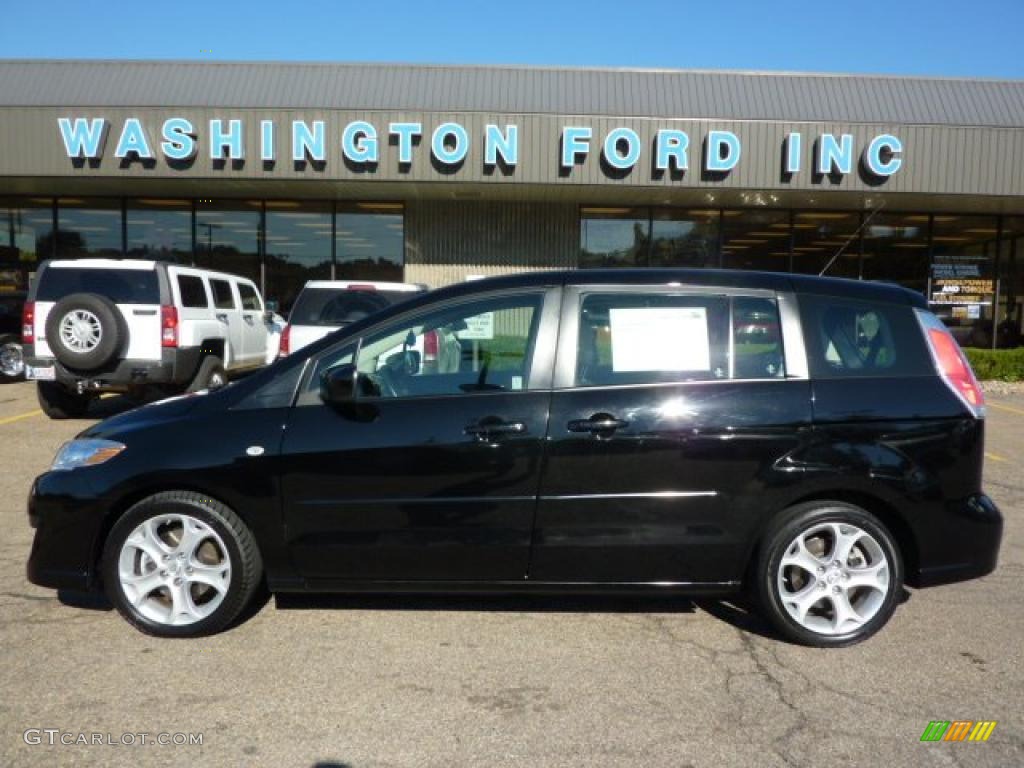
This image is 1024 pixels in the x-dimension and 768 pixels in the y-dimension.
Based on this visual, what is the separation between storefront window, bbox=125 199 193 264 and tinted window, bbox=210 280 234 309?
735 cm

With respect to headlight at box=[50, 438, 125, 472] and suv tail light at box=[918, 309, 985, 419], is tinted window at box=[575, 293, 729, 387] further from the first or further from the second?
headlight at box=[50, 438, 125, 472]

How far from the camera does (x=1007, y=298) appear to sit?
18344 mm

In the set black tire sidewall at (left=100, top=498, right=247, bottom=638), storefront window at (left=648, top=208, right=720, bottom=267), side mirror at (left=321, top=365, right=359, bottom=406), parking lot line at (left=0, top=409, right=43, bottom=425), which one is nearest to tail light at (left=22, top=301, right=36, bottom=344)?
parking lot line at (left=0, top=409, right=43, bottom=425)

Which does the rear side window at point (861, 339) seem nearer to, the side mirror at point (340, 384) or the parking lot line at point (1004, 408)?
the side mirror at point (340, 384)

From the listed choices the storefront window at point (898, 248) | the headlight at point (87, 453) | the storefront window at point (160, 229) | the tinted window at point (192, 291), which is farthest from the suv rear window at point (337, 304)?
the storefront window at point (898, 248)

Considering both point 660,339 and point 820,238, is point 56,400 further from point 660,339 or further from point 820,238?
point 820,238

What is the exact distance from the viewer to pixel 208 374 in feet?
32.6

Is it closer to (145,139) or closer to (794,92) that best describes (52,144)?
(145,139)

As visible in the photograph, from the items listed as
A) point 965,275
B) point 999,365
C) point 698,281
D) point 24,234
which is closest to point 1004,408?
point 999,365

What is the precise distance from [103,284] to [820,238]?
47.7 ft

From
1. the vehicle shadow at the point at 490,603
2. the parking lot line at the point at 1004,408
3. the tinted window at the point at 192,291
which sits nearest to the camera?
the vehicle shadow at the point at 490,603

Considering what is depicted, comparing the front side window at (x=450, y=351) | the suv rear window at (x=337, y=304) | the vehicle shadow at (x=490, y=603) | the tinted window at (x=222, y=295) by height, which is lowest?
the vehicle shadow at (x=490, y=603)

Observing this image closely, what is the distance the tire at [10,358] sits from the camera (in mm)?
13102

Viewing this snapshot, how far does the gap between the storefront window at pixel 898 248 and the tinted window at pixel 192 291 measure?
46.3ft
